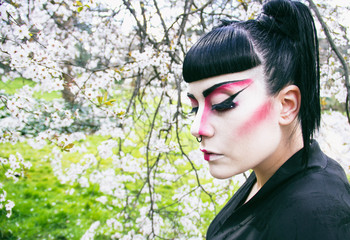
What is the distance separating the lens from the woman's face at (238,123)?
0.86m

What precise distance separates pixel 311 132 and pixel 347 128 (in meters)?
2.77

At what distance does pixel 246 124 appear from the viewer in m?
0.86

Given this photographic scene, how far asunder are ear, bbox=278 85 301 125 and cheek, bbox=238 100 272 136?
5 cm

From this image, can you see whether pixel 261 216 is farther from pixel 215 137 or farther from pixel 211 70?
pixel 211 70

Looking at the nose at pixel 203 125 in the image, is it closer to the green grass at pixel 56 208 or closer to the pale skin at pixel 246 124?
the pale skin at pixel 246 124

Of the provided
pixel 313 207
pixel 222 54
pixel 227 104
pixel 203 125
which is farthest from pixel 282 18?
pixel 313 207

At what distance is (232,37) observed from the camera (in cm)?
89

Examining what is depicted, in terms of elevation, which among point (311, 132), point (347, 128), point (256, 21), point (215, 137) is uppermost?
point (256, 21)

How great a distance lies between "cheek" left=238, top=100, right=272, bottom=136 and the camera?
85cm

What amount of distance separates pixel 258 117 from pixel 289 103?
116 mm

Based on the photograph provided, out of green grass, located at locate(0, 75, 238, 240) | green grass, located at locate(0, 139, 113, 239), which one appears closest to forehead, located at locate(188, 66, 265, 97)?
green grass, located at locate(0, 75, 238, 240)

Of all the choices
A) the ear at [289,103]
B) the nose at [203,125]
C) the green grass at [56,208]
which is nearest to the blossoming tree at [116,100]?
the green grass at [56,208]

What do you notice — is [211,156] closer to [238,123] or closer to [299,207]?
[238,123]

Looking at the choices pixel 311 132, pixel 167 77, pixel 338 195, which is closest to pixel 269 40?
pixel 311 132
